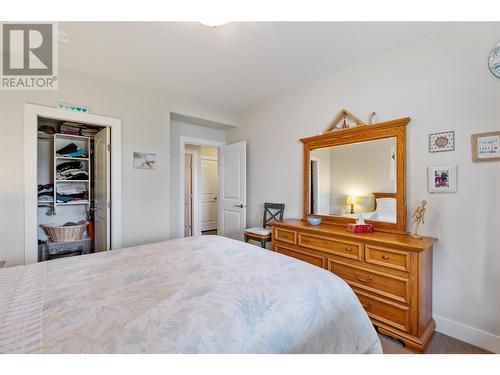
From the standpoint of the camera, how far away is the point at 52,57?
88.3 inches

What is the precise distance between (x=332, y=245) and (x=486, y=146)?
1.40 metres

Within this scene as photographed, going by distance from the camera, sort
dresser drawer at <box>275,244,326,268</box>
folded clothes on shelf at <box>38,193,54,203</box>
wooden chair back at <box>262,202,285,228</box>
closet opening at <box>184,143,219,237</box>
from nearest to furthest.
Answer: dresser drawer at <box>275,244,326,268</box> → folded clothes on shelf at <box>38,193,54,203</box> → wooden chair back at <box>262,202,285,228</box> → closet opening at <box>184,143,219,237</box>

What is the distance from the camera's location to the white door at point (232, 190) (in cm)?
375

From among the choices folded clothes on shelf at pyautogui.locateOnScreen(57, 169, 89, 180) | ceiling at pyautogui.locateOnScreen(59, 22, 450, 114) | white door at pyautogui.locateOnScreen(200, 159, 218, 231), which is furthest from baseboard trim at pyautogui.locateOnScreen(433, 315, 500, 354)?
white door at pyautogui.locateOnScreen(200, 159, 218, 231)

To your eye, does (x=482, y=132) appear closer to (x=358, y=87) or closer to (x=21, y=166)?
(x=358, y=87)

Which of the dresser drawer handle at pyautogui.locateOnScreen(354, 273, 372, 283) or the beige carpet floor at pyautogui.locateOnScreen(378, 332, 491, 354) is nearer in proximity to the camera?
the beige carpet floor at pyautogui.locateOnScreen(378, 332, 491, 354)

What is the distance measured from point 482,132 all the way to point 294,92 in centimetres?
201

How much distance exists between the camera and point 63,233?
2.69m

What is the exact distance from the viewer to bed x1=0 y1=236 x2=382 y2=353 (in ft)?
2.43

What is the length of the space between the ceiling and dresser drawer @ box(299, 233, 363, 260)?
1830 mm

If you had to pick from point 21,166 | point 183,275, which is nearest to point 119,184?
point 21,166

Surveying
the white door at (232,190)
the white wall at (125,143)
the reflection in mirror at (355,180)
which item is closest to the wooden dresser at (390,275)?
the reflection in mirror at (355,180)

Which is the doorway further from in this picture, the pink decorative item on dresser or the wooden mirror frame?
the pink decorative item on dresser

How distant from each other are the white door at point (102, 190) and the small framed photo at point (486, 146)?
140 inches
